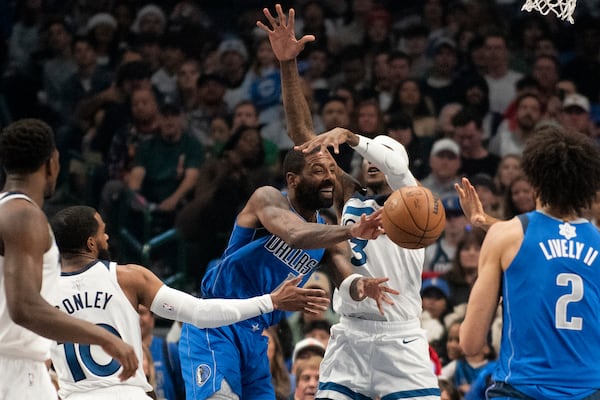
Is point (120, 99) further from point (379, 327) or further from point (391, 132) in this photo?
point (379, 327)

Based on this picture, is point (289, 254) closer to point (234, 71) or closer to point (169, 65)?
point (234, 71)

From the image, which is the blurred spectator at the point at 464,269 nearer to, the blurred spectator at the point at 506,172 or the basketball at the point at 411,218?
the blurred spectator at the point at 506,172

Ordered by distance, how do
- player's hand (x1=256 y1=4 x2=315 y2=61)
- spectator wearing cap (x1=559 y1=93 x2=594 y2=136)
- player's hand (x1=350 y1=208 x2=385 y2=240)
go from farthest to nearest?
1. spectator wearing cap (x1=559 y1=93 x2=594 y2=136)
2. player's hand (x1=256 y1=4 x2=315 y2=61)
3. player's hand (x1=350 y1=208 x2=385 y2=240)

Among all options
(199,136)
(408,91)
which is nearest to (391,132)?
(408,91)

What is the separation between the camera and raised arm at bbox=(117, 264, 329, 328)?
564 cm

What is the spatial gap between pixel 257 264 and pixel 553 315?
235 centimetres

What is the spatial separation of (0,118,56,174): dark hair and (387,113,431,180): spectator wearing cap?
21.8 feet

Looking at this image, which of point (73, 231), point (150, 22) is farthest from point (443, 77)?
point (73, 231)

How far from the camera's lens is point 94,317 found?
5531 mm

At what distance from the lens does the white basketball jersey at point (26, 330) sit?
4.74 meters

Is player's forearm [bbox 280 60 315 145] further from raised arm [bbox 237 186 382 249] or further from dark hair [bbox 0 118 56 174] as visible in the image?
dark hair [bbox 0 118 56 174]

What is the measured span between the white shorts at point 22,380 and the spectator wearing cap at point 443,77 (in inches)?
310

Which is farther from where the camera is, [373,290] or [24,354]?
[373,290]

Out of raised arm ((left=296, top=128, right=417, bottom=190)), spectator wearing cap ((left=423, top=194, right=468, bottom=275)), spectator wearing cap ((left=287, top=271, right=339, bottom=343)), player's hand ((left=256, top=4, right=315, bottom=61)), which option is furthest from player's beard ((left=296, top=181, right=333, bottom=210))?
spectator wearing cap ((left=423, top=194, right=468, bottom=275))
